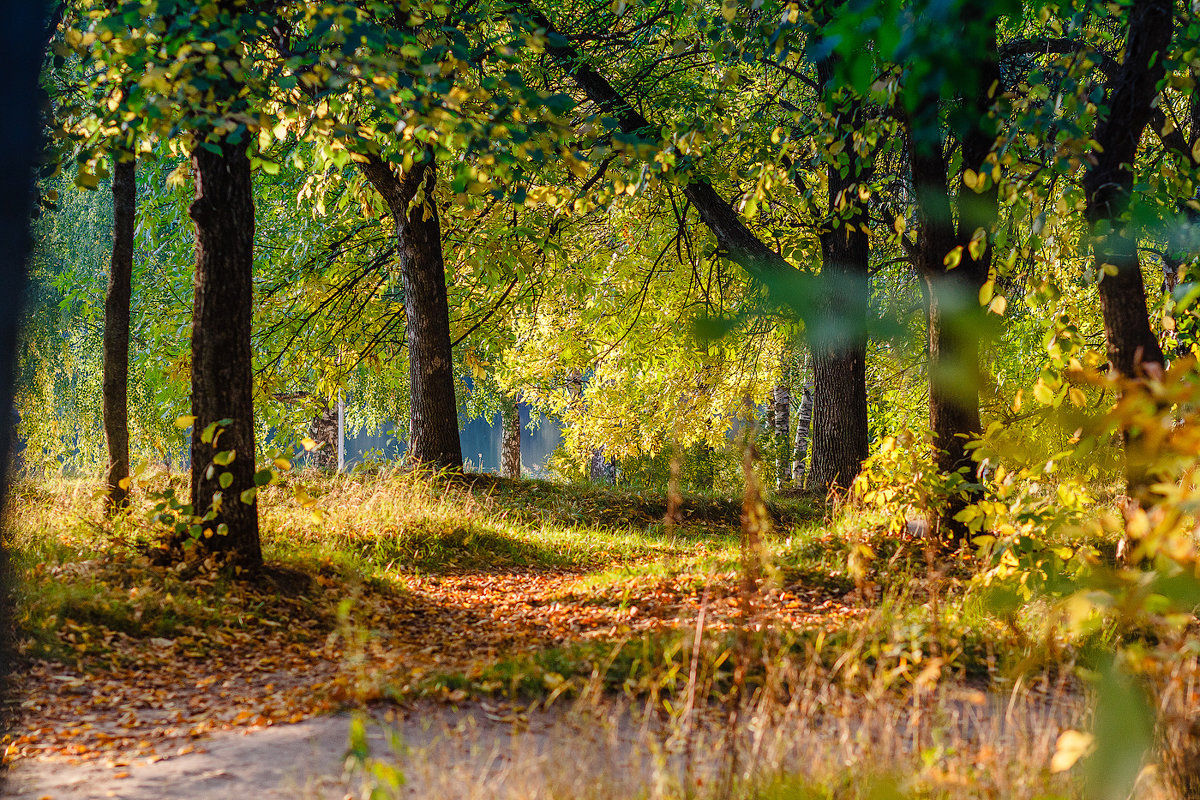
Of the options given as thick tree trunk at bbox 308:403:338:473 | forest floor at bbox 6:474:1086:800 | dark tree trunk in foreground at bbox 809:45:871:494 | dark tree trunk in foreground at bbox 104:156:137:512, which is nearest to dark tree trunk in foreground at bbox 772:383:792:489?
dark tree trunk in foreground at bbox 809:45:871:494

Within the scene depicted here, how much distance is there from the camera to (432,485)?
1059 centimetres

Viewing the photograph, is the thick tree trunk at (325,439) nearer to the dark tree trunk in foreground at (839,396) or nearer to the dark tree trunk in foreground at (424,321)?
the dark tree trunk in foreground at (424,321)

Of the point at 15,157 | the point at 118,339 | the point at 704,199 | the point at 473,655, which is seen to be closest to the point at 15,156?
the point at 15,157

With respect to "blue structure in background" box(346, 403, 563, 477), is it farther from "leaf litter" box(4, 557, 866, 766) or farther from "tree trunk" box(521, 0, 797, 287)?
"tree trunk" box(521, 0, 797, 287)

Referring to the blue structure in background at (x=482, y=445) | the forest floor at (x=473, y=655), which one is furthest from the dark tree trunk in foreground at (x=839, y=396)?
the blue structure in background at (x=482, y=445)

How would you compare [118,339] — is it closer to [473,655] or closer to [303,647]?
[303,647]

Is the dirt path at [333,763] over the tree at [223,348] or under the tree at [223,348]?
under

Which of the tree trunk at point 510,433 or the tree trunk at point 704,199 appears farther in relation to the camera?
the tree trunk at point 510,433

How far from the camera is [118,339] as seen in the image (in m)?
7.83

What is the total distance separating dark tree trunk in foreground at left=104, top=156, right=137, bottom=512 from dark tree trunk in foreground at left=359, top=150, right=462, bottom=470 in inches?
128

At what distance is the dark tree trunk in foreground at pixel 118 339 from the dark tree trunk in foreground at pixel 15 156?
707 centimetres

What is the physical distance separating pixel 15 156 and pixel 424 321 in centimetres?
992

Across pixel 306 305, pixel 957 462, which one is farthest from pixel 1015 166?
pixel 306 305

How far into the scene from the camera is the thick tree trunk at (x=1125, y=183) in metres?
4.47
